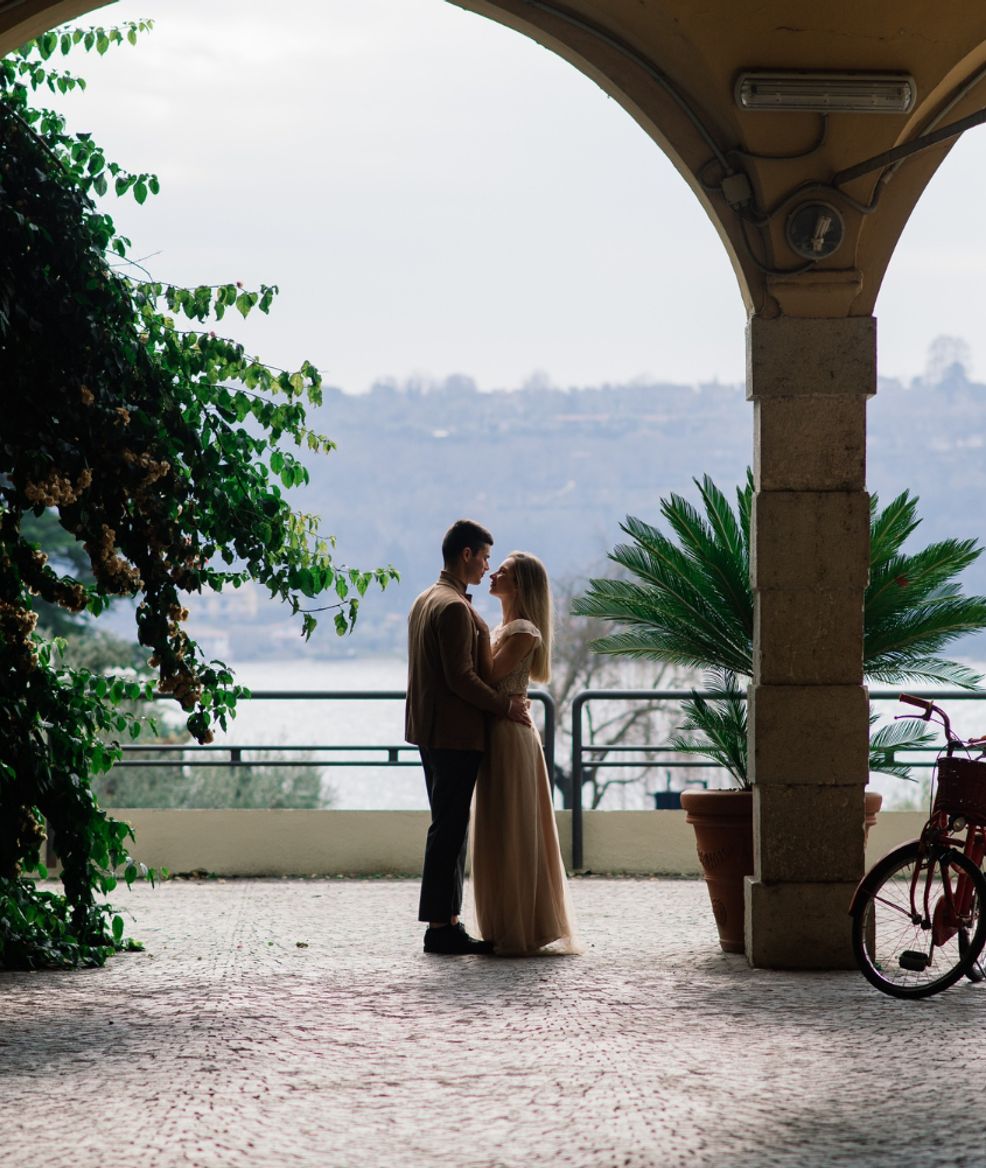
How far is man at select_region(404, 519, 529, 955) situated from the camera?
6.07m

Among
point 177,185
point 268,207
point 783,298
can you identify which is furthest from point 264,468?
point 268,207

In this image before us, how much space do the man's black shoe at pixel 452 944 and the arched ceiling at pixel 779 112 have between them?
2.61 m

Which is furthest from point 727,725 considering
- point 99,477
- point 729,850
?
point 99,477

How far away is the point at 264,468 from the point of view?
605 centimetres

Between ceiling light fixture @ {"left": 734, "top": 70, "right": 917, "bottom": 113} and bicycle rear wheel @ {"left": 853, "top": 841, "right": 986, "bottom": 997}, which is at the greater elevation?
ceiling light fixture @ {"left": 734, "top": 70, "right": 917, "bottom": 113}

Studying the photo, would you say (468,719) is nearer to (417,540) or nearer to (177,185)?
(417,540)

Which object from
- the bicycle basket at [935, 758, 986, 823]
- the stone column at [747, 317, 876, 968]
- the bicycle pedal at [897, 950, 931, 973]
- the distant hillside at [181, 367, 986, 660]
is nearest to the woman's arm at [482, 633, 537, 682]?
the stone column at [747, 317, 876, 968]

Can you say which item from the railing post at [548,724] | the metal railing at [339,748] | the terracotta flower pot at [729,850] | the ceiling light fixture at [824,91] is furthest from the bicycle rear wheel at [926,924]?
the metal railing at [339,748]

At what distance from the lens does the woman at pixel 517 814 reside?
6.05 metres

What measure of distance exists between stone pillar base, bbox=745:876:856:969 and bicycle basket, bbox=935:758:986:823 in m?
0.57

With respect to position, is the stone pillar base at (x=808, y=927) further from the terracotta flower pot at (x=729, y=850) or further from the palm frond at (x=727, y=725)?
the palm frond at (x=727, y=725)

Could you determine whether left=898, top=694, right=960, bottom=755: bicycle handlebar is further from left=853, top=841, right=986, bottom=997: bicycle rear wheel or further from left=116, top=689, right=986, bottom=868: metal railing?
left=116, top=689, right=986, bottom=868: metal railing

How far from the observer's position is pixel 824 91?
17.7ft

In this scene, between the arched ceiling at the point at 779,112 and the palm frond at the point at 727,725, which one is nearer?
the arched ceiling at the point at 779,112
